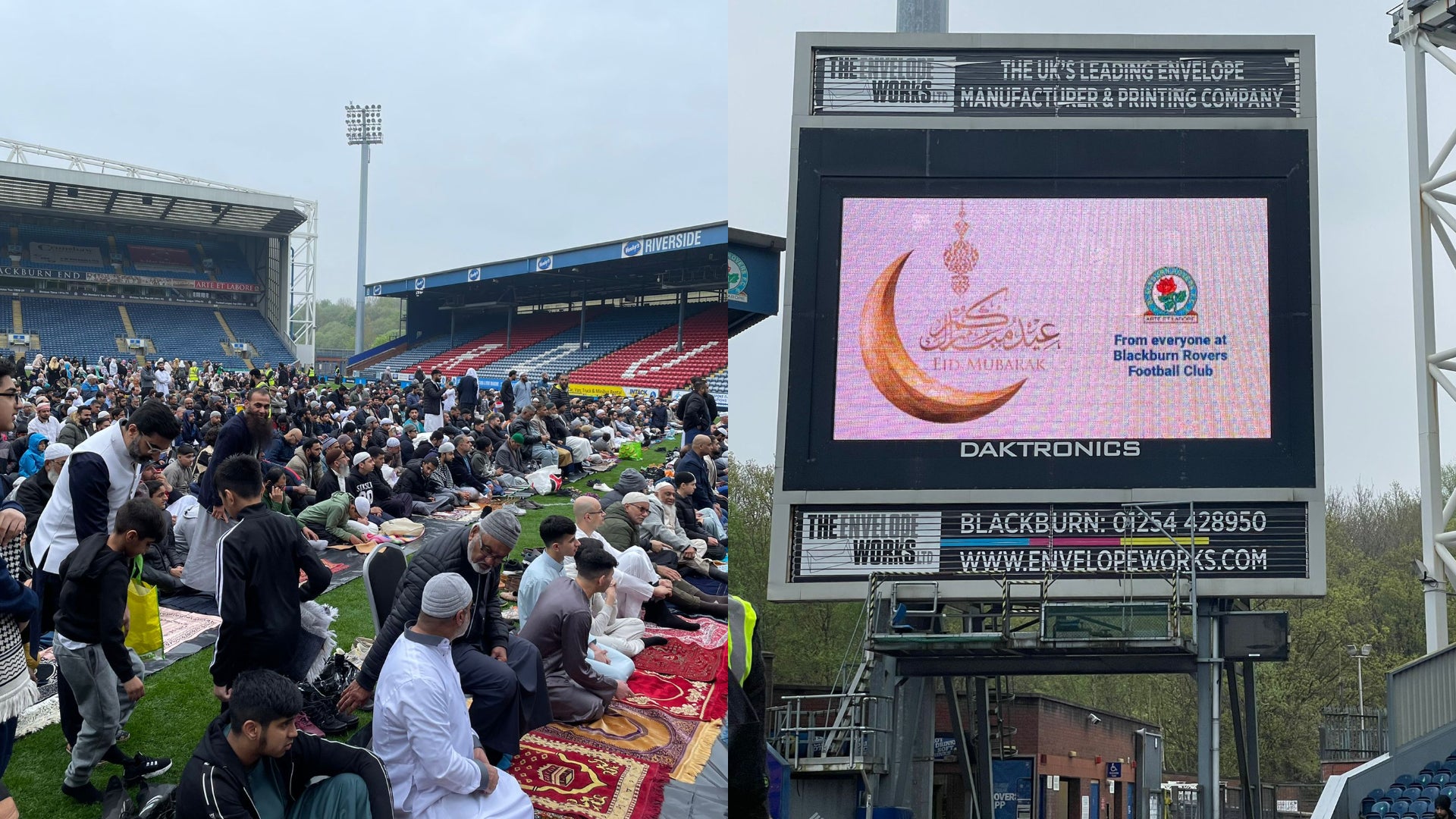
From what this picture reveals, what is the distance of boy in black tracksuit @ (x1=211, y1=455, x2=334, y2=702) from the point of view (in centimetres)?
372

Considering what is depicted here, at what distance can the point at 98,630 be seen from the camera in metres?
3.77

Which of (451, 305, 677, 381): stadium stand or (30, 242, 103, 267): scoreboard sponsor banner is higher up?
(30, 242, 103, 267): scoreboard sponsor banner

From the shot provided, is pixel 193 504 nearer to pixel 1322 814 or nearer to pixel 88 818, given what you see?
pixel 88 818

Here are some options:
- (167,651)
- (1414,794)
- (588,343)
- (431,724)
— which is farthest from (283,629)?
(588,343)

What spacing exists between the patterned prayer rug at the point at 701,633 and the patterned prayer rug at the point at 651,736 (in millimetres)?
1056

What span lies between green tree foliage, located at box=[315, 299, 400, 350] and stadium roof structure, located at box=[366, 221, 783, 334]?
648cm

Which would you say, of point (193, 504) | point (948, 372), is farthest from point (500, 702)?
point (948, 372)

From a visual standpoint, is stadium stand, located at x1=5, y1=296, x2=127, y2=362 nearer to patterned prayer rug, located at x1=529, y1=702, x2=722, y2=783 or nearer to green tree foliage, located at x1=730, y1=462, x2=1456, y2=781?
green tree foliage, located at x1=730, y1=462, x2=1456, y2=781

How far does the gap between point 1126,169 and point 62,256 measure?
37.3 meters

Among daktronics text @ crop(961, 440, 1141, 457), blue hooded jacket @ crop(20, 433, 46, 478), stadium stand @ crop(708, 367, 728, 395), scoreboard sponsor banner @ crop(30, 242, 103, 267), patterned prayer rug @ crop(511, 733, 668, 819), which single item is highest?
scoreboard sponsor banner @ crop(30, 242, 103, 267)

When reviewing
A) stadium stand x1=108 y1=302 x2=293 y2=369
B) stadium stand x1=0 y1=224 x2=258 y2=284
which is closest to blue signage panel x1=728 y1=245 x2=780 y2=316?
stadium stand x1=108 y1=302 x2=293 y2=369

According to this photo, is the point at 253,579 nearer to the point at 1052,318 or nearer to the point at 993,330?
the point at 993,330

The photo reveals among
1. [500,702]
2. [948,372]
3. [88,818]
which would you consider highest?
[948,372]

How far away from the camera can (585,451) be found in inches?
541
